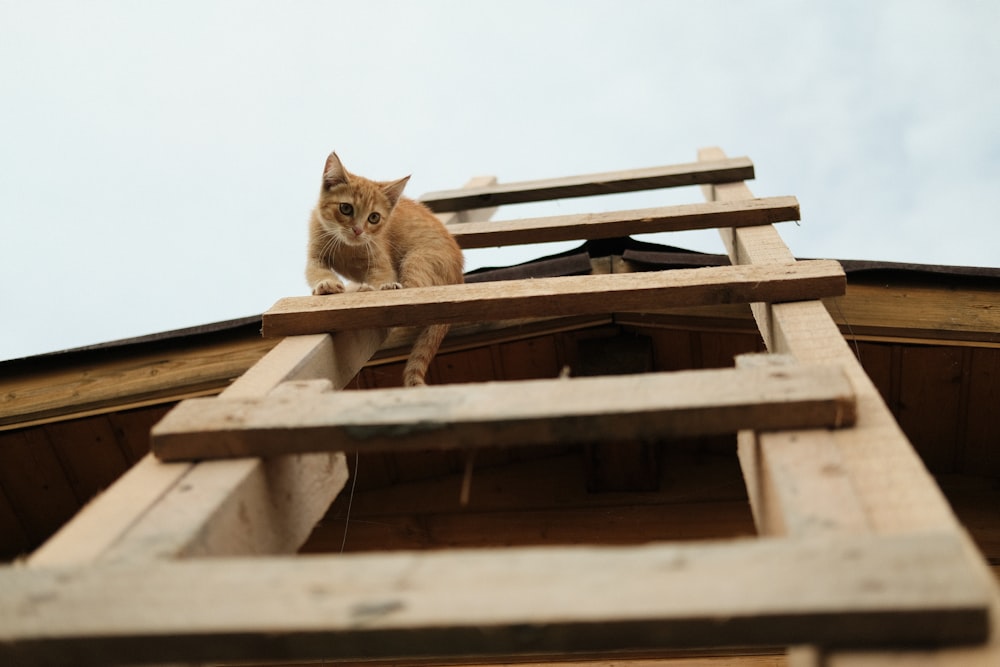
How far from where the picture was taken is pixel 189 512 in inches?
40.5

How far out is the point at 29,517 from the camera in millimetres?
2725

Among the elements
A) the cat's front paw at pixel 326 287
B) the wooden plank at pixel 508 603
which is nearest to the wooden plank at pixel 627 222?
the cat's front paw at pixel 326 287

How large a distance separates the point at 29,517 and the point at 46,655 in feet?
7.17

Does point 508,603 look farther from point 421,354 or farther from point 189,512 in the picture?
point 421,354

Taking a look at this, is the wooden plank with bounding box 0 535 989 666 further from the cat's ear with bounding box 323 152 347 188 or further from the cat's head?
the cat's ear with bounding box 323 152 347 188

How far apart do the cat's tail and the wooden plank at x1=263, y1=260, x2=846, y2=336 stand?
1.63ft

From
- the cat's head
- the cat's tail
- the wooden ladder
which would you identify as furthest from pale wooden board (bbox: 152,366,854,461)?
the cat's head

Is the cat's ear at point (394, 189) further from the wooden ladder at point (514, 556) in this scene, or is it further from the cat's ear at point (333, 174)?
the wooden ladder at point (514, 556)

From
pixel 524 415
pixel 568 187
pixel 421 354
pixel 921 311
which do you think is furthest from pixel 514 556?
pixel 568 187

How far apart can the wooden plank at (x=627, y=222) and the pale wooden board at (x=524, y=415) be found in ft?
3.94

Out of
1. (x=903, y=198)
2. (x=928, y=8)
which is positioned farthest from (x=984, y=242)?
(x=928, y=8)

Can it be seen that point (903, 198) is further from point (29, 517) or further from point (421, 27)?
point (29, 517)

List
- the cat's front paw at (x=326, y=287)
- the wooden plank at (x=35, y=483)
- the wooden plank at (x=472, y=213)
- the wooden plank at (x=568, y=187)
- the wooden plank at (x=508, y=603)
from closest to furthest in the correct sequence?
the wooden plank at (x=508, y=603) → the cat's front paw at (x=326, y=287) → the wooden plank at (x=35, y=483) → the wooden plank at (x=568, y=187) → the wooden plank at (x=472, y=213)

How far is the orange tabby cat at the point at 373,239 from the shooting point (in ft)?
8.50
